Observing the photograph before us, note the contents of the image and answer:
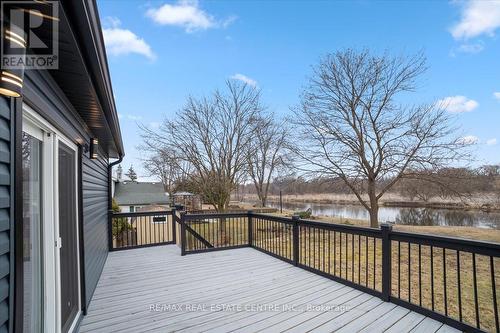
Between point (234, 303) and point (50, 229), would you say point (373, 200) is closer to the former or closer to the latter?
point (234, 303)

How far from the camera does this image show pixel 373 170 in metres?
8.49

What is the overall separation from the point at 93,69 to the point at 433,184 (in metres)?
9.68

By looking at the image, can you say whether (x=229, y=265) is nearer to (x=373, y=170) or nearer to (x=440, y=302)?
(x=440, y=302)

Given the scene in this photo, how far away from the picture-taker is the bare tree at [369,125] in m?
7.86

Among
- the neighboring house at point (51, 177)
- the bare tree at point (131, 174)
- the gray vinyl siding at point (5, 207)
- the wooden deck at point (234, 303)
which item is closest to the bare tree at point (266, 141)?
the wooden deck at point (234, 303)

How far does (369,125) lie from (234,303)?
24.9 feet

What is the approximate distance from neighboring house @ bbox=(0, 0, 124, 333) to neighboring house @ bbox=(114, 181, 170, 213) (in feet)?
47.7

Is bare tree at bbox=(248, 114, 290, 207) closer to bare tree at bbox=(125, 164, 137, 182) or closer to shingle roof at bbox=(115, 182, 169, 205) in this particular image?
shingle roof at bbox=(115, 182, 169, 205)

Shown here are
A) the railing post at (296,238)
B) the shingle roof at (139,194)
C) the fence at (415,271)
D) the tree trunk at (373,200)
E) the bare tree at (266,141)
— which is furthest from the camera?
the shingle roof at (139,194)

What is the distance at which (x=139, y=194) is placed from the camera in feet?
60.2

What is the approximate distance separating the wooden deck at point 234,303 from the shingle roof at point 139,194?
45.1 feet

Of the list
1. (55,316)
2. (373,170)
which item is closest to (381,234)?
(55,316)

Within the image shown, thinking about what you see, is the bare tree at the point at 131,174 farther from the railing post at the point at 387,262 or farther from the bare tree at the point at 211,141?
the railing post at the point at 387,262

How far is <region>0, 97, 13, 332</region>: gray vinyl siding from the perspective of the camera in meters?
1.09
